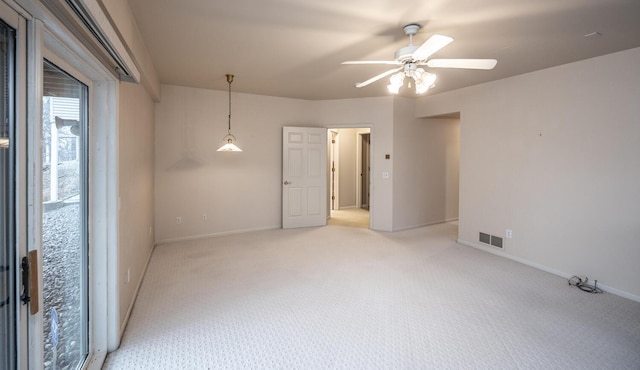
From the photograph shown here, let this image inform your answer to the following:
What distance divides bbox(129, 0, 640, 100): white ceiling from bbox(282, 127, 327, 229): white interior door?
183cm

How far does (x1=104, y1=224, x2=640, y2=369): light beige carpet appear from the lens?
2.12 m

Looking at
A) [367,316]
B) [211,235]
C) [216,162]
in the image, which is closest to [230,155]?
[216,162]

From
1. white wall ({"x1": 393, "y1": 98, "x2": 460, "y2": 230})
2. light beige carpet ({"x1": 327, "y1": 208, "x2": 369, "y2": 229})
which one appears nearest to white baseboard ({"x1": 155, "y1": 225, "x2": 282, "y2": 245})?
light beige carpet ({"x1": 327, "y1": 208, "x2": 369, "y2": 229})

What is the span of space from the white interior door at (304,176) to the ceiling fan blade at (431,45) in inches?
140

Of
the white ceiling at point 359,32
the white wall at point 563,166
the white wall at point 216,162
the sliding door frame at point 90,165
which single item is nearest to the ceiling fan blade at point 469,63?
the white ceiling at point 359,32

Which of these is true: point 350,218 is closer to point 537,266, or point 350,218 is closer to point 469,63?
point 537,266

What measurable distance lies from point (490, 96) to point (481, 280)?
263 centimetres

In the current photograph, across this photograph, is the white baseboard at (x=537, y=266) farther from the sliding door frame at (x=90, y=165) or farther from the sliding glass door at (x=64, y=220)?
the sliding glass door at (x=64, y=220)

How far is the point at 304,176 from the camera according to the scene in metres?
6.01

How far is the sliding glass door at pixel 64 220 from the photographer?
61.2 inches

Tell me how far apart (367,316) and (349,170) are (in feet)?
20.5

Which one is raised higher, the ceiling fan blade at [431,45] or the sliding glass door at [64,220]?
the ceiling fan blade at [431,45]

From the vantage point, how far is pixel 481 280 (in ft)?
11.5

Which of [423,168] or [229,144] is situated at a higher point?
[229,144]
